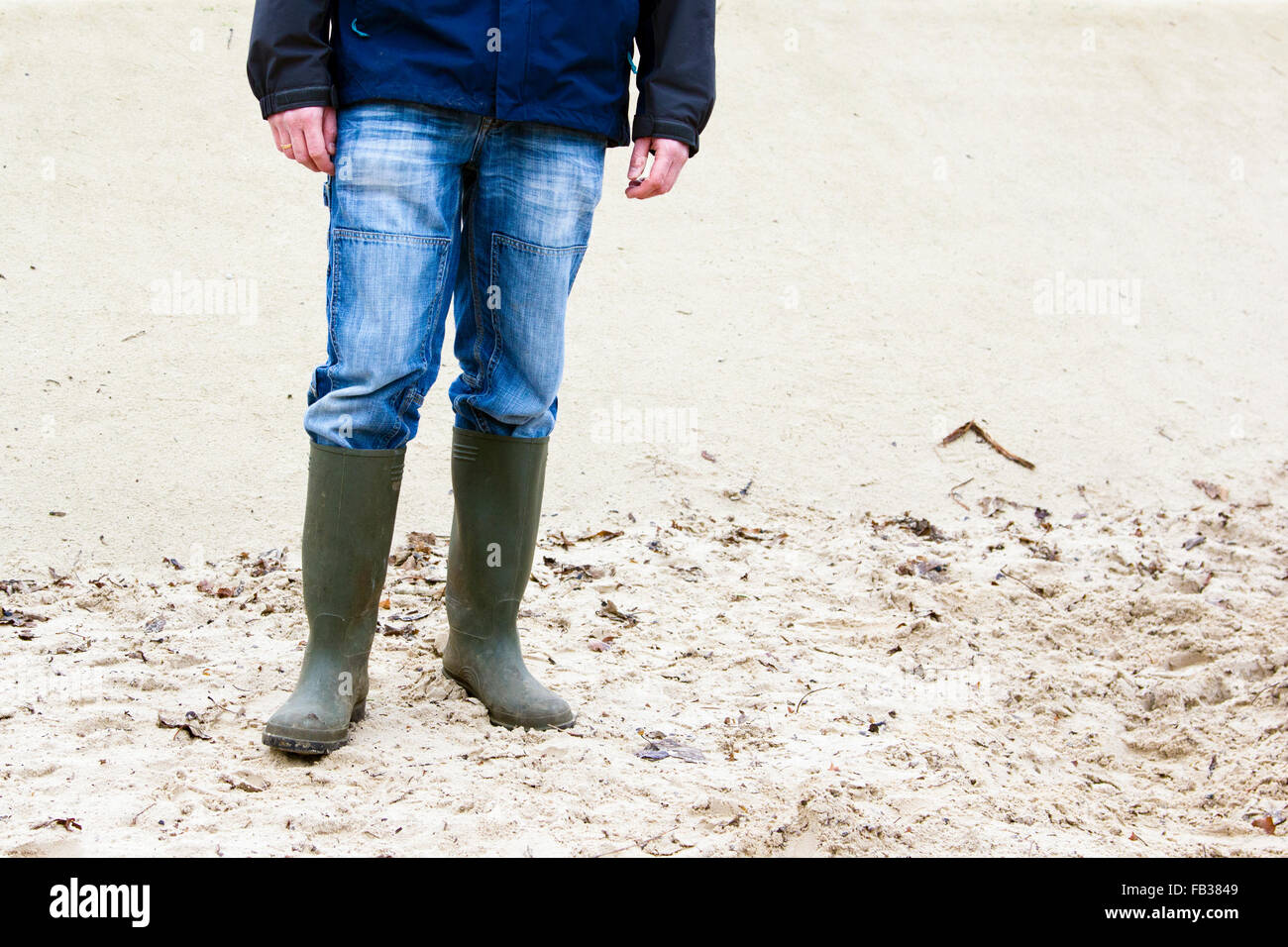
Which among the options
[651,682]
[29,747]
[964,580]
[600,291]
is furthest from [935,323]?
[29,747]

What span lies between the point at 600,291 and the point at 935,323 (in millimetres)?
1720

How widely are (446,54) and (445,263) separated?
37 cm

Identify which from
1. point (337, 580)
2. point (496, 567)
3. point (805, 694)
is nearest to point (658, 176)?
point (496, 567)

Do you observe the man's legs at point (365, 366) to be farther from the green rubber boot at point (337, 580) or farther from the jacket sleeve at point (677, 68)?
the jacket sleeve at point (677, 68)

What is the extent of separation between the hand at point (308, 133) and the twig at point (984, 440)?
353cm

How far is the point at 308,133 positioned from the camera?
2061 millimetres

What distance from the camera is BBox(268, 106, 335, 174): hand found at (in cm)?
205

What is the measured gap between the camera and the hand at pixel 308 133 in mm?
2047

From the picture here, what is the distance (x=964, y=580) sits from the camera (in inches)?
141

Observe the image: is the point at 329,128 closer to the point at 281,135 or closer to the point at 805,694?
the point at 281,135

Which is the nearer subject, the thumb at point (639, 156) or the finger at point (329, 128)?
the finger at point (329, 128)
